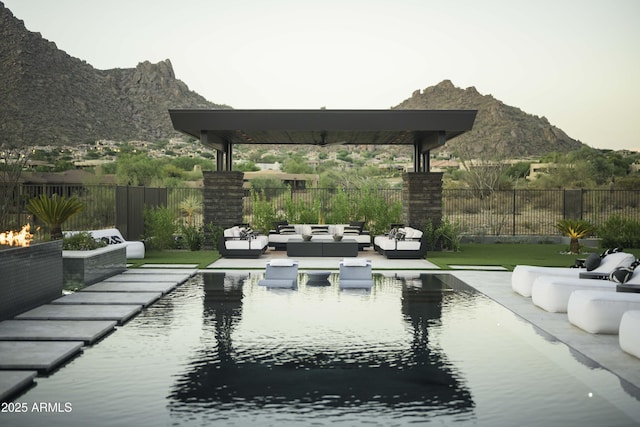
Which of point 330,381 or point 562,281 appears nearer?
point 330,381

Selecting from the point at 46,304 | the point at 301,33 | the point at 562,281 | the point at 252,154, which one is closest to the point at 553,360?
the point at 562,281

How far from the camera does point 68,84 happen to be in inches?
1844

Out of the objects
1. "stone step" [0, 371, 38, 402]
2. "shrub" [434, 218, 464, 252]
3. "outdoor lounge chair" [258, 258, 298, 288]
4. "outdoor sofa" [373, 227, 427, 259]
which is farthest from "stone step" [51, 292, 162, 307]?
"shrub" [434, 218, 464, 252]

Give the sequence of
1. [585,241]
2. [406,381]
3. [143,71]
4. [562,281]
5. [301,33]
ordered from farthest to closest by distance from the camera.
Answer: [143,71], [301,33], [585,241], [562,281], [406,381]

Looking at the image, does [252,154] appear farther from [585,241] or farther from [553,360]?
[553,360]

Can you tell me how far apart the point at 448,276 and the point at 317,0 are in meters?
27.6

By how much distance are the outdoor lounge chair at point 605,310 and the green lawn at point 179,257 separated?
910 cm

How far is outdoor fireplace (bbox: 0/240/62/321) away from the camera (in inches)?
363

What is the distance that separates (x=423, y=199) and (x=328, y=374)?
14355mm

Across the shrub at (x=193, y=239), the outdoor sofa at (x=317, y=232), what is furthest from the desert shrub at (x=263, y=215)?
the shrub at (x=193, y=239)

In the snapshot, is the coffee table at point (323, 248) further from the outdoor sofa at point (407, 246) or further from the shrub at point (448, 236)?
the shrub at point (448, 236)

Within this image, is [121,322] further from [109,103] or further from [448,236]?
[109,103]

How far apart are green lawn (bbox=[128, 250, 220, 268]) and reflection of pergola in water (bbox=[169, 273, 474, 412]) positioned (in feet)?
28.4

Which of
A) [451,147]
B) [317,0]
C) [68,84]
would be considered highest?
[317,0]
